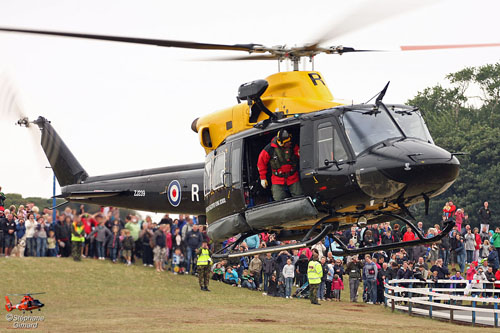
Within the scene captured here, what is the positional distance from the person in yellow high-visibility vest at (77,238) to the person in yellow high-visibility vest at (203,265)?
14.5 ft

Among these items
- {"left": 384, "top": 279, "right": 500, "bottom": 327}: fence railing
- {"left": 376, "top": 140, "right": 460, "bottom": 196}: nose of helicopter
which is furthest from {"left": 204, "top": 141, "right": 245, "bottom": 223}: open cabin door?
{"left": 384, "top": 279, "right": 500, "bottom": 327}: fence railing

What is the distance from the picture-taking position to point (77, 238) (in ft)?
93.1

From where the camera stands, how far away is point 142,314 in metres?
23.0

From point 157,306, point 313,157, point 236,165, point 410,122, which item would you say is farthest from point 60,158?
point 410,122

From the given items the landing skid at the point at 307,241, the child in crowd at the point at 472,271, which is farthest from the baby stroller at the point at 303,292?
the landing skid at the point at 307,241

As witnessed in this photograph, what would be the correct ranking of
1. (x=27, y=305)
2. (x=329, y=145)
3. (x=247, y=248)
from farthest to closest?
(x=247, y=248) → (x=27, y=305) → (x=329, y=145)

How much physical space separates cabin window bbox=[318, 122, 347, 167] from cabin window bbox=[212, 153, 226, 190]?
97.3 inches

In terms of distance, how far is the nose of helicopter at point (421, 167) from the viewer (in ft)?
41.9

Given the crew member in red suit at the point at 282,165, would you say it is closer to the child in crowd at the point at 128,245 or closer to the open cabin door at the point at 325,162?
the open cabin door at the point at 325,162

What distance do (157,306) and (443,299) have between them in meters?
9.58

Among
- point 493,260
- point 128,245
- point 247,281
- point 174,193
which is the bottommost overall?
point 247,281

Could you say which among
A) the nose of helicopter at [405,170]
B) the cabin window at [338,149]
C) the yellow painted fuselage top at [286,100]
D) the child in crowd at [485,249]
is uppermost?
the yellow painted fuselage top at [286,100]

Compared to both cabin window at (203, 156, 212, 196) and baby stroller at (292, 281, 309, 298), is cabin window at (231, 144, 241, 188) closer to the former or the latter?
cabin window at (203, 156, 212, 196)

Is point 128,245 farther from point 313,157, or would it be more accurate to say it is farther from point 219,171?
point 313,157
